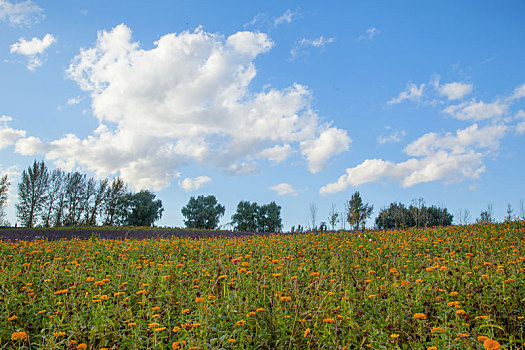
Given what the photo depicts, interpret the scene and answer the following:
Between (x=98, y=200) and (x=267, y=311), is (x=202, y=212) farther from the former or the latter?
(x=267, y=311)

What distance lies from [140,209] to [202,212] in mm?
8306

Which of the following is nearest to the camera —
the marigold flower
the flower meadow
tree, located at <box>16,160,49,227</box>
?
the marigold flower

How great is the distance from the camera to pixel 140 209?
1619 inches

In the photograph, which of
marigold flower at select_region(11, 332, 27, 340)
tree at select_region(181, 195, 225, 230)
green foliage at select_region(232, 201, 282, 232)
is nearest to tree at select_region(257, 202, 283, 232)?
green foliage at select_region(232, 201, 282, 232)

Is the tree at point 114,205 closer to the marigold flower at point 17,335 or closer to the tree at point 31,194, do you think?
the tree at point 31,194

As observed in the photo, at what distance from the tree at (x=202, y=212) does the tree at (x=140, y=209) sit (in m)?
5.22

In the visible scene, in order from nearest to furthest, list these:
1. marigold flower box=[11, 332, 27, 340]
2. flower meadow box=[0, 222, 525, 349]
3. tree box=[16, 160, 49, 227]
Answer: marigold flower box=[11, 332, 27, 340] < flower meadow box=[0, 222, 525, 349] < tree box=[16, 160, 49, 227]

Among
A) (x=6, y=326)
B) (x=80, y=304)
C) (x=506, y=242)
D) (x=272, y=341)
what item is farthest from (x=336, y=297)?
(x=506, y=242)

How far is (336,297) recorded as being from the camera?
4.80m

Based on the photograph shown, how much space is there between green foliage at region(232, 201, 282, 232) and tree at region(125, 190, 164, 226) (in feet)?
36.4

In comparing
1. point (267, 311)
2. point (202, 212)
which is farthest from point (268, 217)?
point (267, 311)

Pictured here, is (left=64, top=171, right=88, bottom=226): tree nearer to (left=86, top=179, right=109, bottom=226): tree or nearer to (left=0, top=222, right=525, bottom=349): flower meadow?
(left=86, top=179, right=109, bottom=226): tree

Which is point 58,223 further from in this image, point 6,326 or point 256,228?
point 6,326

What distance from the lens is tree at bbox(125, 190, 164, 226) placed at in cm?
4134
